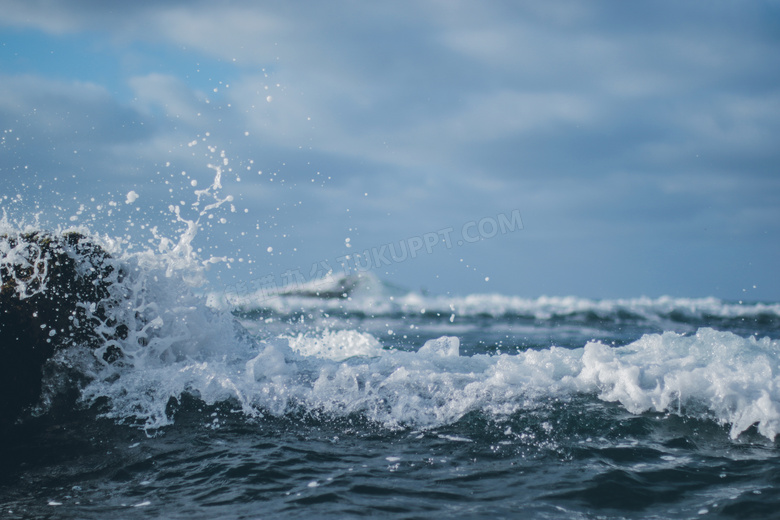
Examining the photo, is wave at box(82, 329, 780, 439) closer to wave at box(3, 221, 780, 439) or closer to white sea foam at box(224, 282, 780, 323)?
wave at box(3, 221, 780, 439)

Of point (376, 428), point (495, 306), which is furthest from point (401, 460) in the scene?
point (495, 306)

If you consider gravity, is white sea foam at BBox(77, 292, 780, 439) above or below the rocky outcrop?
below

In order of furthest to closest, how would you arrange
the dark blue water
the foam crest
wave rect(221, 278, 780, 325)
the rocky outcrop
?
wave rect(221, 278, 780, 325)
the rocky outcrop
the foam crest
the dark blue water

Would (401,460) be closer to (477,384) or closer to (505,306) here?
(477,384)

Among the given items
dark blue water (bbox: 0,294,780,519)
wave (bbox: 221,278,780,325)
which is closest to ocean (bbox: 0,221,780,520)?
dark blue water (bbox: 0,294,780,519)

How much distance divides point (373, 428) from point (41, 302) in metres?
3.45

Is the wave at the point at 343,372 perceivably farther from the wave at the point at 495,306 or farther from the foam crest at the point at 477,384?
the wave at the point at 495,306

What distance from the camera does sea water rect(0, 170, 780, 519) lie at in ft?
9.39

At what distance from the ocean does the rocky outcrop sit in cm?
10

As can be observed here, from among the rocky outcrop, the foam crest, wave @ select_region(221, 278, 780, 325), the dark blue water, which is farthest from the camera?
wave @ select_region(221, 278, 780, 325)

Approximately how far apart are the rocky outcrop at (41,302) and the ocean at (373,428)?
10cm

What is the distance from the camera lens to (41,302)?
16.0 feet

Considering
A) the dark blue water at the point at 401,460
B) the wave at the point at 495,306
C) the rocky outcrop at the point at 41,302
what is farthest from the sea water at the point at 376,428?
the wave at the point at 495,306

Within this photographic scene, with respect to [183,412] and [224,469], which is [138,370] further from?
[224,469]
